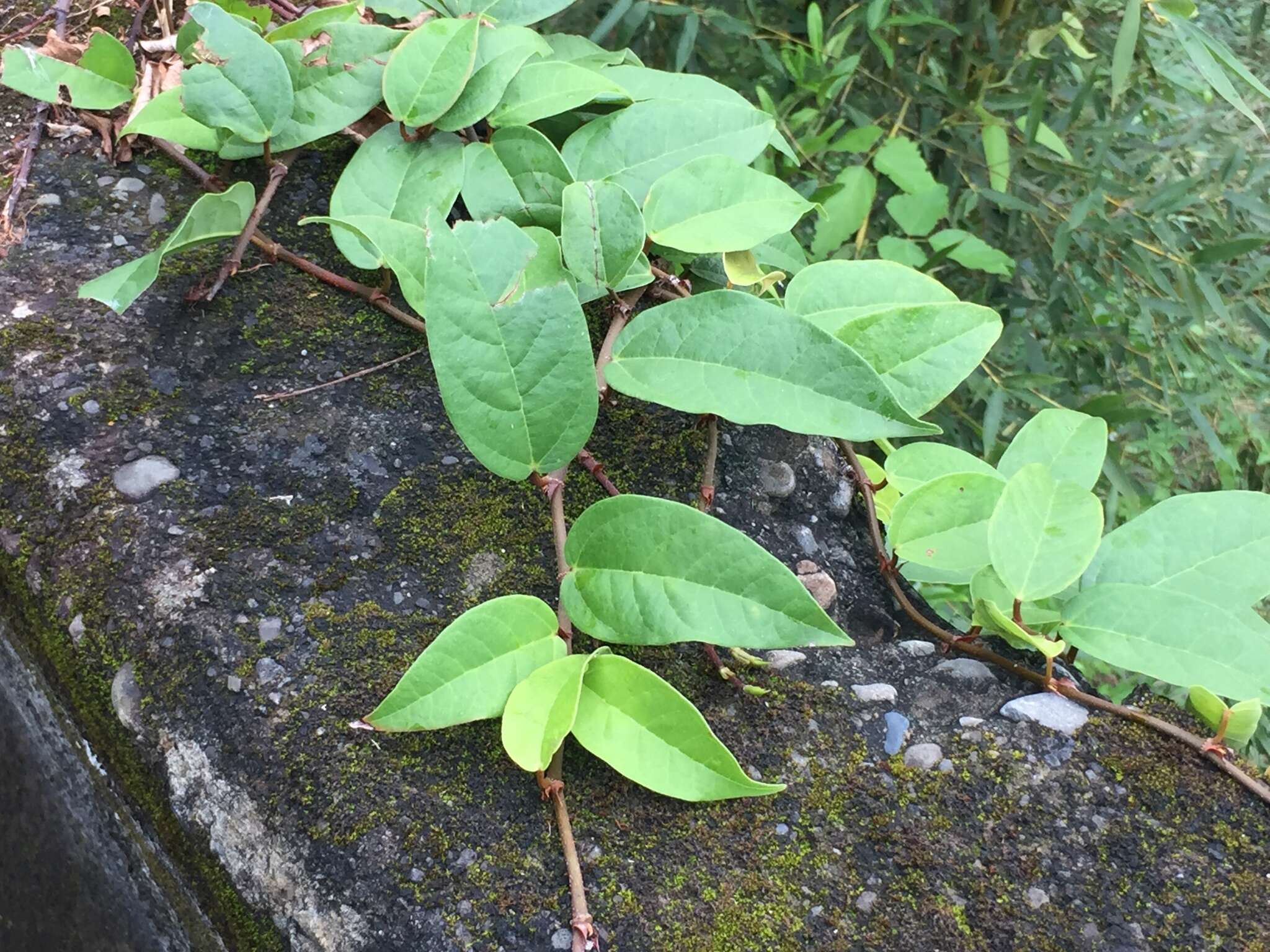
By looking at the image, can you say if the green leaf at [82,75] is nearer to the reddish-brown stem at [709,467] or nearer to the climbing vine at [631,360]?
the climbing vine at [631,360]

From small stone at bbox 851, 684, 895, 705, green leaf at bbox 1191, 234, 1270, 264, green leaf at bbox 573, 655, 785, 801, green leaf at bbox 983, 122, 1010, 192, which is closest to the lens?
green leaf at bbox 573, 655, 785, 801

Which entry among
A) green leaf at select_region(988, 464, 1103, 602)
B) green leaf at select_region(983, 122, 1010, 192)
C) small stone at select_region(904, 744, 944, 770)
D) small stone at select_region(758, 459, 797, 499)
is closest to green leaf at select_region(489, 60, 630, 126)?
small stone at select_region(758, 459, 797, 499)

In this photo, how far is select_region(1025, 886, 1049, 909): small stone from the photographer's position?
510 millimetres

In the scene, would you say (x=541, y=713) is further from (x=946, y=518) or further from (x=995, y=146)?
(x=995, y=146)

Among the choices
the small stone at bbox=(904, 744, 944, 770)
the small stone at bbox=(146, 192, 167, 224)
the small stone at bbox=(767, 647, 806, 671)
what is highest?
the small stone at bbox=(146, 192, 167, 224)

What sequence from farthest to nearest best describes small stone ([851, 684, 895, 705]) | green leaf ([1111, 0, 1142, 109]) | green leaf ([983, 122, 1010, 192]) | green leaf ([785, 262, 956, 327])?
green leaf ([983, 122, 1010, 192]), green leaf ([1111, 0, 1142, 109]), green leaf ([785, 262, 956, 327]), small stone ([851, 684, 895, 705])

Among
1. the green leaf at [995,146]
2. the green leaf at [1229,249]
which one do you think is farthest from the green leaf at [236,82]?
the green leaf at [1229,249]

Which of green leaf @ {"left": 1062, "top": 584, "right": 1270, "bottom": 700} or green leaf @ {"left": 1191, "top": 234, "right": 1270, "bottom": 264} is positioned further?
green leaf @ {"left": 1191, "top": 234, "right": 1270, "bottom": 264}

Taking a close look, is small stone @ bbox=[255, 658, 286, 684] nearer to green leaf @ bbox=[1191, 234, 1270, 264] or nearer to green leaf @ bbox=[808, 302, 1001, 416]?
green leaf @ bbox=[808, 302, 1001, 416]

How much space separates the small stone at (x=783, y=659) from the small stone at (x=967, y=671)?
102mm

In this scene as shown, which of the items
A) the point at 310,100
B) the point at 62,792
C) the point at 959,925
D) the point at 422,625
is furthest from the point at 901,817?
the point at 310,100

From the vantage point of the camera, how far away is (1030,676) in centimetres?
62

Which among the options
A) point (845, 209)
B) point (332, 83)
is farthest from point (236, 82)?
point (845, 209)

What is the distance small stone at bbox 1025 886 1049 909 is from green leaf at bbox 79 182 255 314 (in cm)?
68
